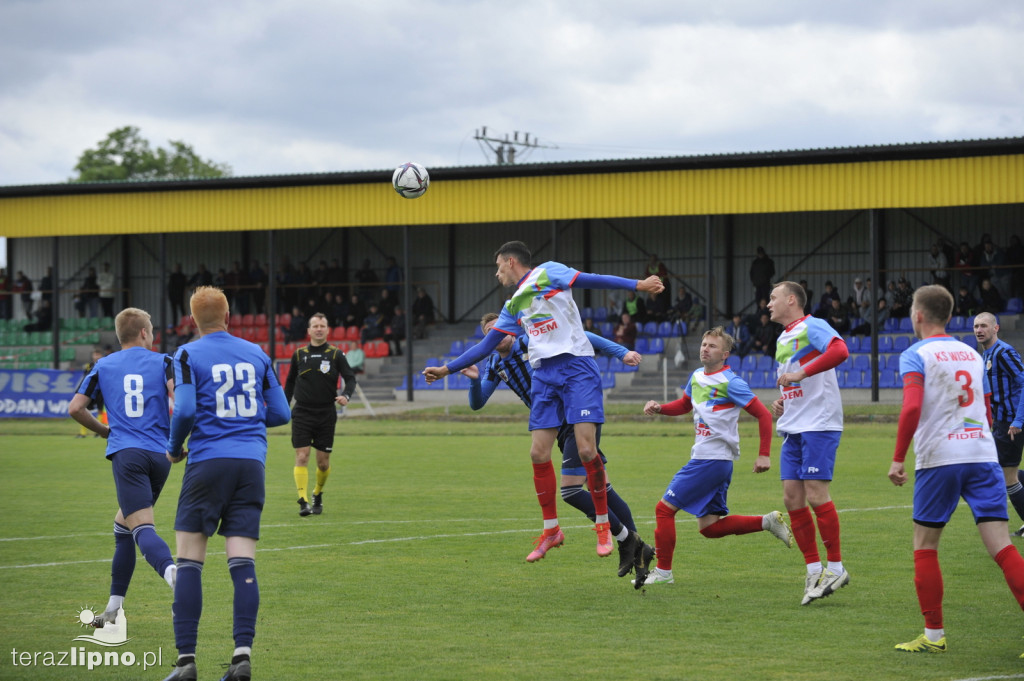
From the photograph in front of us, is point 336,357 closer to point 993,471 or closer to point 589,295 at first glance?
point 993,471

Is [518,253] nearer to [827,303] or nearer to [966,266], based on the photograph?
[827,303]

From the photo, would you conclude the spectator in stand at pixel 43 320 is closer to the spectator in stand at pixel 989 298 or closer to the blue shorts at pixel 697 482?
the spectator in stand at pixel 989 298

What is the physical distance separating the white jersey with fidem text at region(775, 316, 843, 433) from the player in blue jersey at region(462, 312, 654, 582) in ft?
3.84

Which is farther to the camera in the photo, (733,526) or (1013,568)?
(733,526)

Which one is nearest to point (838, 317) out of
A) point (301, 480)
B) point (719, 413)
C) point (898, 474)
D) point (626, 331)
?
point (626, 331)

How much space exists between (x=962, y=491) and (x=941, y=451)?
278 millimetres

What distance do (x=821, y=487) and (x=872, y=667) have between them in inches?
→ 75.4

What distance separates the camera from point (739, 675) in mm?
6145

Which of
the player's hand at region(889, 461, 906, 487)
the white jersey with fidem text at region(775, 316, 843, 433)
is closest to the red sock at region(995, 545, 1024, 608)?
the player's hand at region(889, 461, 906, 487)

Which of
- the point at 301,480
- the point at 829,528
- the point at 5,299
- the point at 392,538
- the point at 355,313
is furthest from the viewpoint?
the point at 5,299

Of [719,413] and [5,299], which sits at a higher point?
[5,299]

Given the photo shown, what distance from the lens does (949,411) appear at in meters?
6.58

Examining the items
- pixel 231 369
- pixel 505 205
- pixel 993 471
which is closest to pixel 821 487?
pixel 993 471

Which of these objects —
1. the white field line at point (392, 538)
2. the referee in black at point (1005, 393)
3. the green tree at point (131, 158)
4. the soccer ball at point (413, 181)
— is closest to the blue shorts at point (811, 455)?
the referee in black at point (1005, 393)
